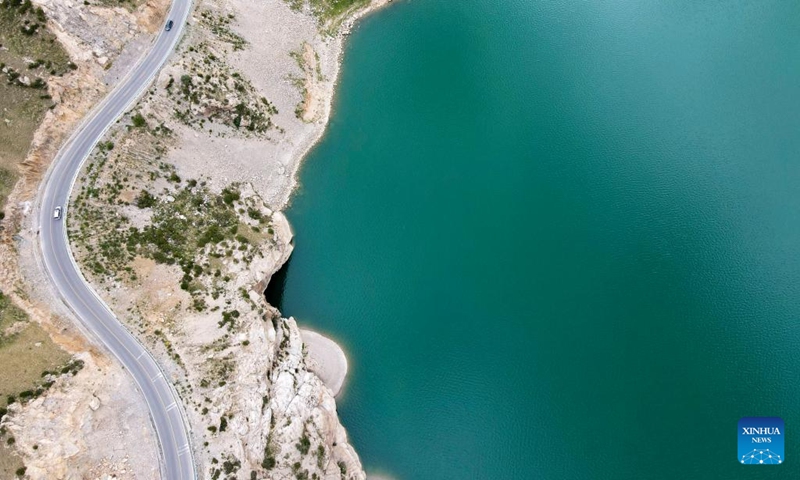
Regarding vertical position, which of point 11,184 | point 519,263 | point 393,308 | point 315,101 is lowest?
point 393,308

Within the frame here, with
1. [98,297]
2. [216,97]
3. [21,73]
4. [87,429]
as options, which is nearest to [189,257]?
[98,297]

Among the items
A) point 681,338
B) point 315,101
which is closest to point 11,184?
point 315,101

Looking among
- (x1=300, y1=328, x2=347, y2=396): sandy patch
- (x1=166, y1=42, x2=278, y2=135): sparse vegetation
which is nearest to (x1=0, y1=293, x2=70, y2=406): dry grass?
(x1=300, y1=328, x2=347, y2=396): sandy patch

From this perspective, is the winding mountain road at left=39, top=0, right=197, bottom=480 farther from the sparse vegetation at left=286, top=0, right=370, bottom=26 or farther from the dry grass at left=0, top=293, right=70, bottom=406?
the sparse vegetation at left=286, top=0, right=370, bottom=26

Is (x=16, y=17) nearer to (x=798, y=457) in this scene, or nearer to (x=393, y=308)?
(x=393, y=308)

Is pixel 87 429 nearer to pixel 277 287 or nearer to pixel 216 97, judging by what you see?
pixel 277 287

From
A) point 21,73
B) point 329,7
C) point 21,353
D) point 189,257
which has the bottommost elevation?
point 21,353
